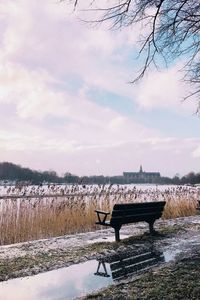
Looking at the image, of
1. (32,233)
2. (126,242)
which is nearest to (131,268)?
(126,242)

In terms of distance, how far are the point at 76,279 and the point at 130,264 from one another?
3.87 ft

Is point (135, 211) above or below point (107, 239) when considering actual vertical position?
above

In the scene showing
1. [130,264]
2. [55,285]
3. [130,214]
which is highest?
[130,214]

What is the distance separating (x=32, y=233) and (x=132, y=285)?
18.5 ft

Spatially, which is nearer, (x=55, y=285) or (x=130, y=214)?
(x=55, y=285)

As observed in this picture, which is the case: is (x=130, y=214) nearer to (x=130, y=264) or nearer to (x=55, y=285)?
(x=130, y=264)

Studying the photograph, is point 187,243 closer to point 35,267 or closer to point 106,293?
point 35,267

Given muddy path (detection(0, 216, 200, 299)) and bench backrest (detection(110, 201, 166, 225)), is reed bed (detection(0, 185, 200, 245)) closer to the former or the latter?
muddy path (detection(0, 216, 200, 299))

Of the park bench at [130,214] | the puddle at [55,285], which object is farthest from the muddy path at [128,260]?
the park bench at [130,214]

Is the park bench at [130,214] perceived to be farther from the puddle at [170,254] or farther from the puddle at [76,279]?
the puddle at [76,279]

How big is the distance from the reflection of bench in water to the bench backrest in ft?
4.52

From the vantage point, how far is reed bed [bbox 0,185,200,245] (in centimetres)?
1041

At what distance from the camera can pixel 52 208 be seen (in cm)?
1149

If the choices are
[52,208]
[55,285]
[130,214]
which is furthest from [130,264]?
[52,208]
